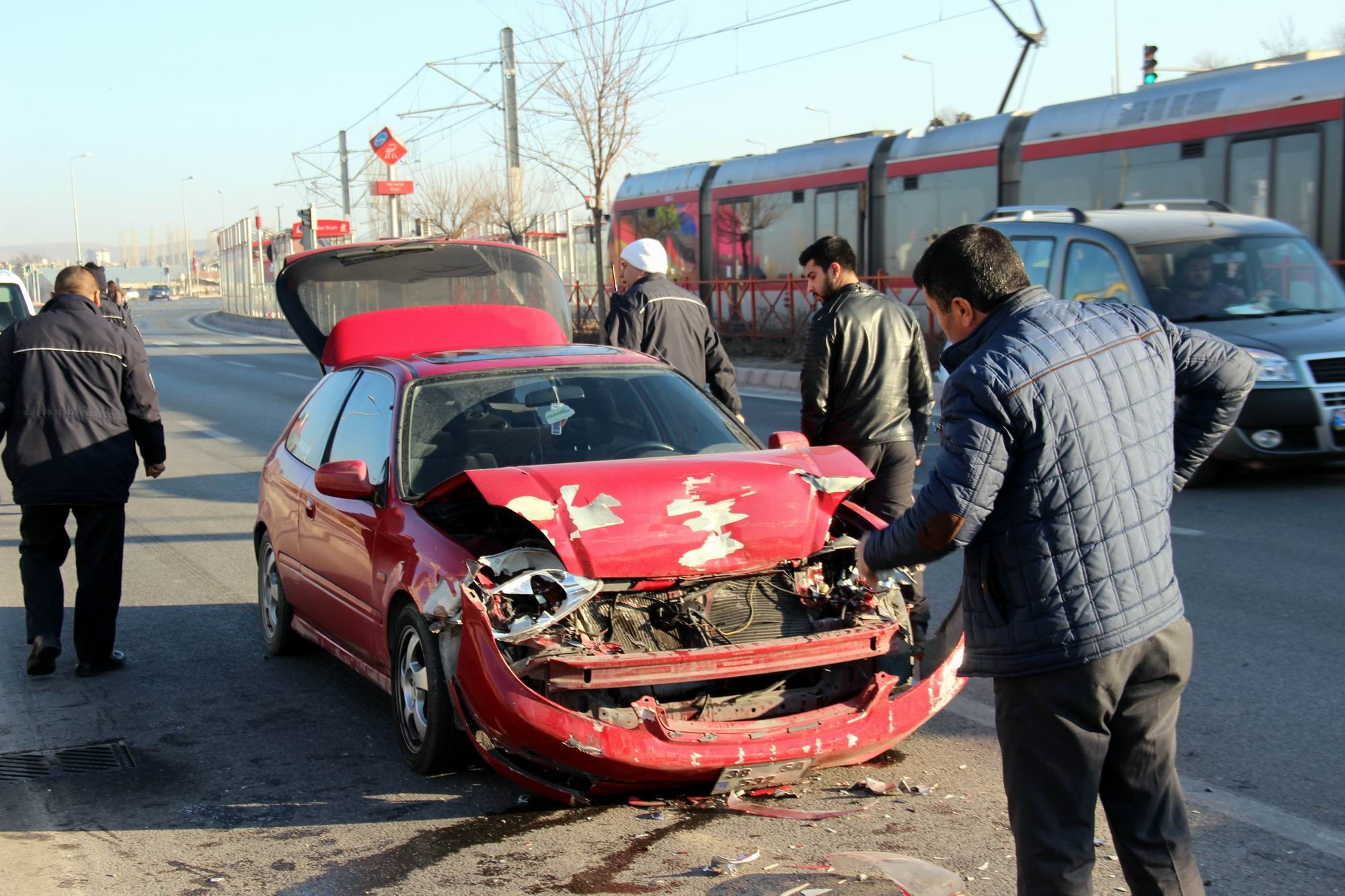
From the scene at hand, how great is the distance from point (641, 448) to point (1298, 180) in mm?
12517

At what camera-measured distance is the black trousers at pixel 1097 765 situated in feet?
9.44

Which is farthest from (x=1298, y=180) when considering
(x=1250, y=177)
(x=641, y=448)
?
(x=641, y=448)

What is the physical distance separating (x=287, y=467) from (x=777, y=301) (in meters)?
18.4

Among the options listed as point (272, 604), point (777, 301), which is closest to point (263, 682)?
point (272, 604)

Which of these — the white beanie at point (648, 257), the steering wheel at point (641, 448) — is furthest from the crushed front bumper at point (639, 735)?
the white beanie at point (648, 257)

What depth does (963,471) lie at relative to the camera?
2.80m

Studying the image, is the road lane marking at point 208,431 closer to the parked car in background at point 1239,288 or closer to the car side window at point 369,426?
the parked car in background at point 1239,288

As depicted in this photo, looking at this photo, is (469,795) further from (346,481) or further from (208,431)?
(208,431)

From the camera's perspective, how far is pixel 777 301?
24.2 m

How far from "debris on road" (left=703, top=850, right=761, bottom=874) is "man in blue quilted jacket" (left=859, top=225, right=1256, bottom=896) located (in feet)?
3.39

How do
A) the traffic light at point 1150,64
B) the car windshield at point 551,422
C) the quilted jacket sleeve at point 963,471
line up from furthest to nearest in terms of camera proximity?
the traffic light at point 1150,64 < the car windshield at point 551,422 < the quilted jacket sleeve at point 963,471

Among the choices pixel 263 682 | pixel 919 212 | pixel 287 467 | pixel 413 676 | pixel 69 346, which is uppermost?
pixel 919 212

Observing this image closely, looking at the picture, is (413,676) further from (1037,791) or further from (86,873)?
(1037,791)

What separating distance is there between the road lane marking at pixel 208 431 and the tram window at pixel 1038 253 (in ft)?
29.2
